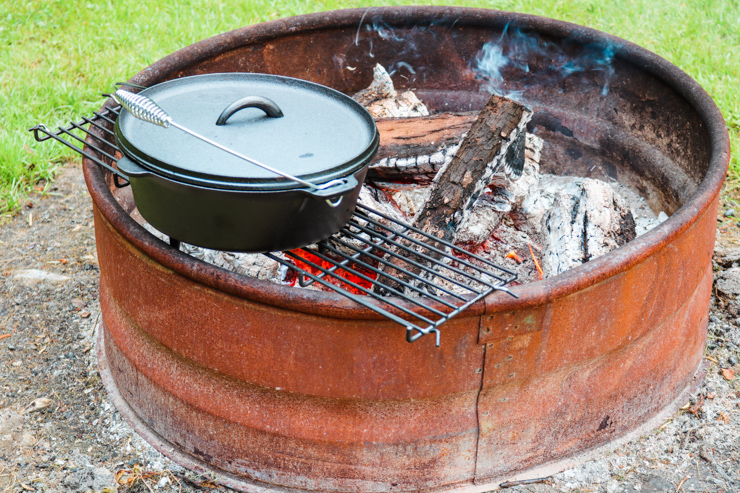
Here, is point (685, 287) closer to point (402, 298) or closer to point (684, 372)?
point (684, 372)

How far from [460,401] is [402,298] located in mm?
418

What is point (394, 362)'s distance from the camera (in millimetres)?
1746

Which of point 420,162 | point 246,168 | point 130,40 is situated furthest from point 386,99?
point 130,40

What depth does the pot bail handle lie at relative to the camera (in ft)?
5.42

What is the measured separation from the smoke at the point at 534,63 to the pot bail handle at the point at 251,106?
168 centimetres

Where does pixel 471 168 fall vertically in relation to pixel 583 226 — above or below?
above

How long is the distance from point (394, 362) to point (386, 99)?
1539 millimetres

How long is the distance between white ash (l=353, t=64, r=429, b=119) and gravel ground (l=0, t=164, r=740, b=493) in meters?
1.38

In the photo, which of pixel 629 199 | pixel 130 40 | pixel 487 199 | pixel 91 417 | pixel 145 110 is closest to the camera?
pixel 145 110

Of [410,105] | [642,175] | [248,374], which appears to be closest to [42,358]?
[248,374]

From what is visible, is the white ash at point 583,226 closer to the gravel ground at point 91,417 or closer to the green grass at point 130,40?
the gravel ground at point 91,417

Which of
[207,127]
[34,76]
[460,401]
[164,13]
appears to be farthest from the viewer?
[164,13]

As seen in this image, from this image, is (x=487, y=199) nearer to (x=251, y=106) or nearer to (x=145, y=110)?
(x=251, y=106)

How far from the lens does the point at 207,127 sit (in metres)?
1.74
